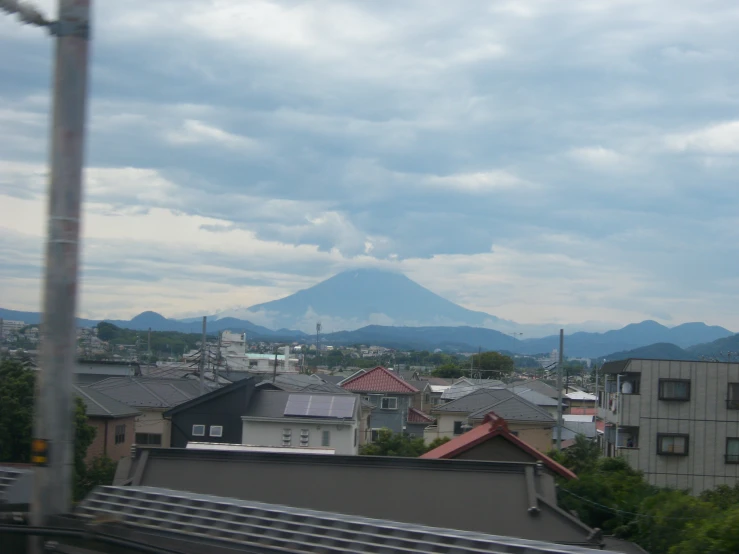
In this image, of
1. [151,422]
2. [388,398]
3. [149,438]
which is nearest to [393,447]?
[149,438]

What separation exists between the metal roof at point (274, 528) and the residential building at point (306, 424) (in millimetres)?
29689

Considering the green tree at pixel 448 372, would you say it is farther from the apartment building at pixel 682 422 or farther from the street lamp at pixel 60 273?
the street lamp at pixel 60 273

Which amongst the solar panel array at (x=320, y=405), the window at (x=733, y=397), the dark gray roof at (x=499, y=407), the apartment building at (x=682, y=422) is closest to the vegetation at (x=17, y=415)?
the solar panel array at (x=320, y=405)

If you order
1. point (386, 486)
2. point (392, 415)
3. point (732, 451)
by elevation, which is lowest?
point (392, 415)

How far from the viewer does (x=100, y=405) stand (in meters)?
35.6

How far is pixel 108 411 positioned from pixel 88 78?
33095 mm

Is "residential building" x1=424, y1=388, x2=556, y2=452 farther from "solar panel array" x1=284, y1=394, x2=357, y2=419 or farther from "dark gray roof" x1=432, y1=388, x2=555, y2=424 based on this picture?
"solar panel array" x1=284, y1=394, x2=357, y2=419

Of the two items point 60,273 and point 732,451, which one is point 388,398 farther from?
point 60,273

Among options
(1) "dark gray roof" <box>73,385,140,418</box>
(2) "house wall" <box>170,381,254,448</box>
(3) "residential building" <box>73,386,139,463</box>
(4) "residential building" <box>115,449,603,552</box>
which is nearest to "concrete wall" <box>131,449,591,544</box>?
(4) "residential building" <box>115,449,603,552</box>

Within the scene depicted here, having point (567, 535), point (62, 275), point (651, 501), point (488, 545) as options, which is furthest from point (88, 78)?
point (651, 501)

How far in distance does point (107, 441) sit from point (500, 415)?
20613mm

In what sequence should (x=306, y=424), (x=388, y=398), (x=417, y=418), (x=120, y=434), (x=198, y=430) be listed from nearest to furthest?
1. (x=306, y=424)
2. (x=198, y=430)
3. (x=120, y=434)
4. (x=388, y=398)
5. (x=417, y=418)

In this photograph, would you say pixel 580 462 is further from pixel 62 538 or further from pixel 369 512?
pixel 62 538

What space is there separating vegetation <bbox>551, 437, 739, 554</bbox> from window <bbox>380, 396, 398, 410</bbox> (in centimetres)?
2253
